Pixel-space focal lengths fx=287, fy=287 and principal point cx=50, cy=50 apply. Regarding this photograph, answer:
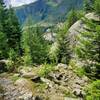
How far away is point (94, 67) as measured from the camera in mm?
28062

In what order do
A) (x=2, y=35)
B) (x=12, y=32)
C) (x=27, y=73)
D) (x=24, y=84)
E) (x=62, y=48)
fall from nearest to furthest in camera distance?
(x=24, y=84) < (x=27, y=73) < (x=2, y=35) < (x=62, y=48) < (x=12, y=32)

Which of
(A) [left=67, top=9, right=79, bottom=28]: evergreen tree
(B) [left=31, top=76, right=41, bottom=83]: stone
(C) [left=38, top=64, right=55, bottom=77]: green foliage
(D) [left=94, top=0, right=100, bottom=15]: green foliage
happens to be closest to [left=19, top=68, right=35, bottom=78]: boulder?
(B) [left=31, top=76, right=41, bottom=83]: stone

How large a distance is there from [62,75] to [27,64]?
9425 mm

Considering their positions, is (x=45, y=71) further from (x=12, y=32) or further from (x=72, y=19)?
(x=72, y=19)

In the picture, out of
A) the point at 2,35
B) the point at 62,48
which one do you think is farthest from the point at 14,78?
the point at 62,48

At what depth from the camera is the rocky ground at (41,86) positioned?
92.7 feet

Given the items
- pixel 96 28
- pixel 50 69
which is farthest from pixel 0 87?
pixel 96 28

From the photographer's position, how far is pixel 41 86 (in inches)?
1182

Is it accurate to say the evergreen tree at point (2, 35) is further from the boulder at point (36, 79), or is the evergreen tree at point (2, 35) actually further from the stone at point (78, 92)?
the stone at point (78, 92)

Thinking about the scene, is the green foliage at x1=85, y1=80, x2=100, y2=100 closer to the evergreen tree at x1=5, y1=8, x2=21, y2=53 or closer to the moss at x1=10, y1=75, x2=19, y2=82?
the moss at x1=10, y1=75, x2=19, y2=82

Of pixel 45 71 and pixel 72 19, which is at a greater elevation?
pixel 72 19

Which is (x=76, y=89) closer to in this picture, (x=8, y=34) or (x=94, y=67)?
(x=94, y=67)

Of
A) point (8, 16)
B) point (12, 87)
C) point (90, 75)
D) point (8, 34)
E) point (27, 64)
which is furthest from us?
point (8, 16)

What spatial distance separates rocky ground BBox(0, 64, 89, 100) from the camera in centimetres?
2827
